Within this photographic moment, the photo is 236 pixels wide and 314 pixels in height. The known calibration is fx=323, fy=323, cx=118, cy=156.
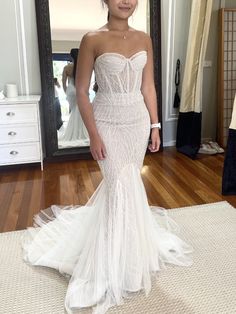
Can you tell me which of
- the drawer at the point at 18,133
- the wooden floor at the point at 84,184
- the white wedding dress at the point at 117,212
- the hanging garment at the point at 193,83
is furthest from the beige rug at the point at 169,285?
the hanging garment at the point at 193,83

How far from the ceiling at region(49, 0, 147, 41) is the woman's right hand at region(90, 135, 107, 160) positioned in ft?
7.18

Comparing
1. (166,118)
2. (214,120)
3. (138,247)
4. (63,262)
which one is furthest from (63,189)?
(214,120)

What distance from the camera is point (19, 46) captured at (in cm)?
324

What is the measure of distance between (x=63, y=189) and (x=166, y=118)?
169cm

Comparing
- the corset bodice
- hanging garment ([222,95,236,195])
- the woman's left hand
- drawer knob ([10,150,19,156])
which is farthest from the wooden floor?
the corset bodice

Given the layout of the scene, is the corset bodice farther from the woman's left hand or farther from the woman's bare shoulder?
the woman's left hand

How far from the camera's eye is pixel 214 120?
408 cm

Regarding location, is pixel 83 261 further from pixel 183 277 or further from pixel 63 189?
pixel 63 189

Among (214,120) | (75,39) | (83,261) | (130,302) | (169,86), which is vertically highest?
(75,39)

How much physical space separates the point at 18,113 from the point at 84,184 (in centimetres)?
93

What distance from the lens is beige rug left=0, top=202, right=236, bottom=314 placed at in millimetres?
1464

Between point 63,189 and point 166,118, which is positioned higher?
point 166,118

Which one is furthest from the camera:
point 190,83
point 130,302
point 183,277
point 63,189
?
point 190,83

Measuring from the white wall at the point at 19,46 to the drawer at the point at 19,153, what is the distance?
0.61m
